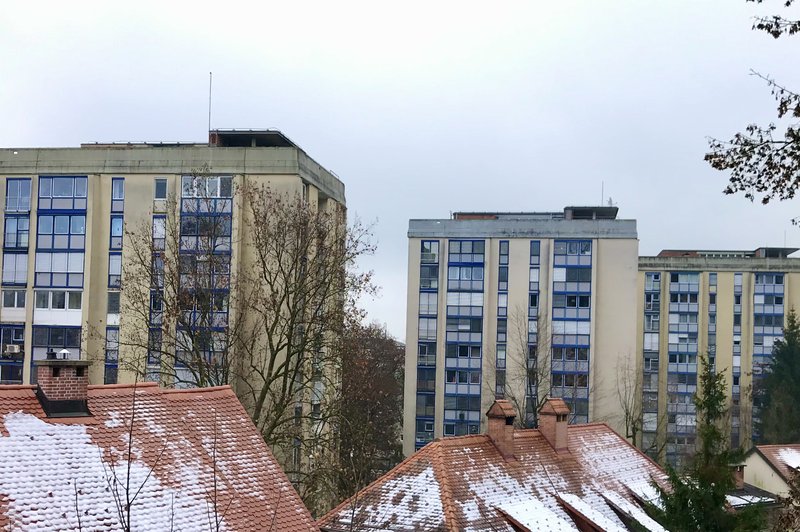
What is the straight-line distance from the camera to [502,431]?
22.5m

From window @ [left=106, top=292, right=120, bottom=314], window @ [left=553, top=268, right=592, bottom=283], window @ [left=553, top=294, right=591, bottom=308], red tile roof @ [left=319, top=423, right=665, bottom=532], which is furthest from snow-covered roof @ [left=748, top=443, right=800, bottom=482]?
window @ [left=106, top=292, right=120, bottom=314]

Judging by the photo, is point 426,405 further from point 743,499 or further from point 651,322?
point 743,499

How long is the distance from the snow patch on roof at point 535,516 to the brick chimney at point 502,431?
6.30 feet

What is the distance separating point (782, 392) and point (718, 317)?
6.27 metres

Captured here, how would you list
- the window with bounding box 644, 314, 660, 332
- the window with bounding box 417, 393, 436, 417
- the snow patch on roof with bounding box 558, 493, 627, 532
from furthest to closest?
the window with bounding box 644, 314, 660, 332 < the window with bounding box 417, 393, 436, 417 < the snow patch on roof with bounding box 558, 493, 627, 532

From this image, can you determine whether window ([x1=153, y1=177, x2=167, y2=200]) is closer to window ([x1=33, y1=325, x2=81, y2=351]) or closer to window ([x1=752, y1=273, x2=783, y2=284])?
window ([x1=33, y1=325, x2=81, y2=351])

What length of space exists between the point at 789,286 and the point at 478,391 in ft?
78.0

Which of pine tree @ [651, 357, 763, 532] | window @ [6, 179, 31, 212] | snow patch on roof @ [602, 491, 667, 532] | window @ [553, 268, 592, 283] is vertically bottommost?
snow patch on roof @ [602, 491, 667, 532]

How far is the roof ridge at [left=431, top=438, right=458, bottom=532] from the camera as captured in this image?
18316 mm

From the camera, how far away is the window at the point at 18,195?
114 ft

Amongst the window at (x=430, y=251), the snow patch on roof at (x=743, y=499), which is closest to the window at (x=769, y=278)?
the window at (x=430, y=251)

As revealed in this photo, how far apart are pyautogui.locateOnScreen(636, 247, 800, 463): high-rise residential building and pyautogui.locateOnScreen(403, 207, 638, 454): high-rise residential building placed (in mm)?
9209

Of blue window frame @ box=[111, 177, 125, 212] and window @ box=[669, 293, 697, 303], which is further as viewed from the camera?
window @ box=[669, 293, 697, 303]

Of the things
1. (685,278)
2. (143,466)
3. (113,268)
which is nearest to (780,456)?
(685,278)
